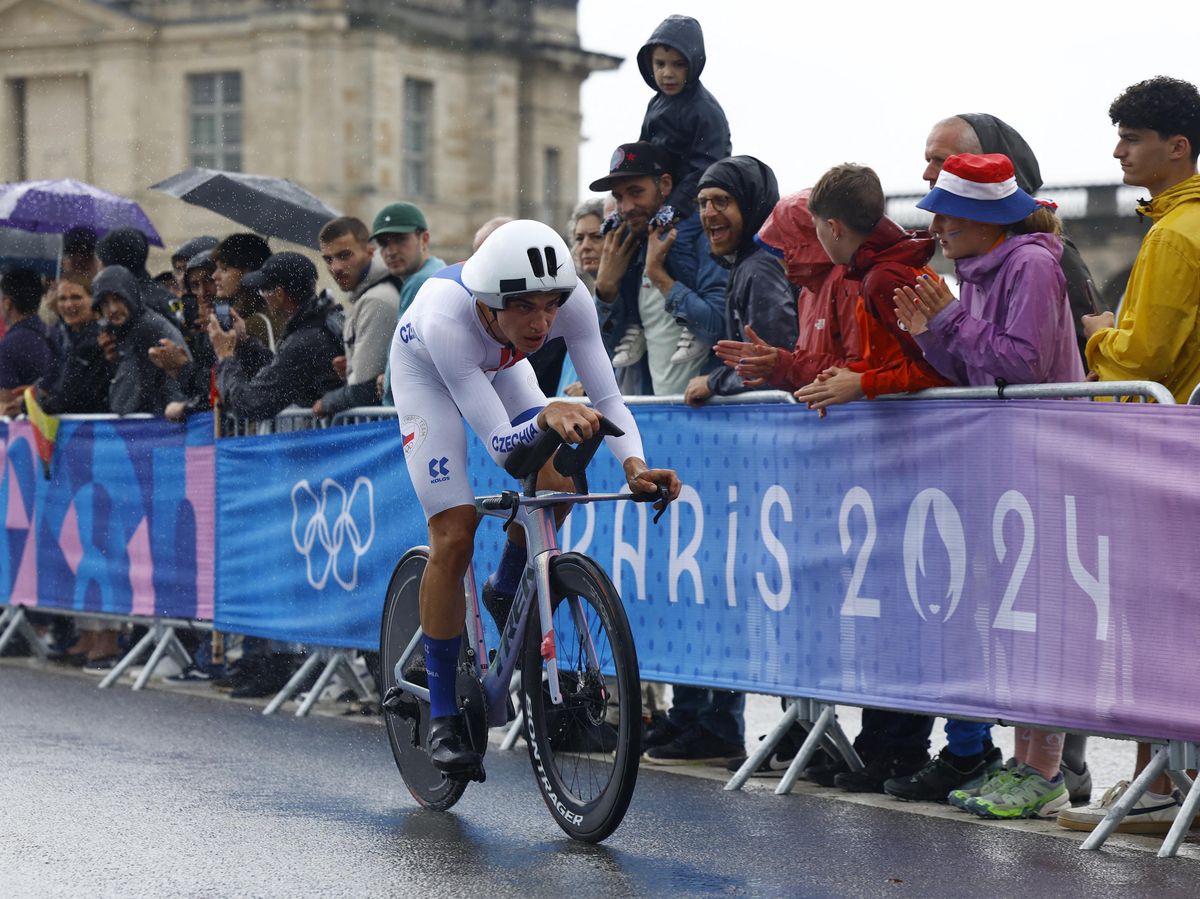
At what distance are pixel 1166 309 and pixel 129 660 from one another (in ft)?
23.4

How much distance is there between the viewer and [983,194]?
24.5ft

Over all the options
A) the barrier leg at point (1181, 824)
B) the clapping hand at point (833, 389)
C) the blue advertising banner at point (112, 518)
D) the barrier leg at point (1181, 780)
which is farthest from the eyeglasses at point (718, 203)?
the blue advertising banner at point (112, 518)

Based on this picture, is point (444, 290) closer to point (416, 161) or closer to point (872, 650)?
point (872, 650)

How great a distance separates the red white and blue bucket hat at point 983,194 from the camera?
7.46 meters

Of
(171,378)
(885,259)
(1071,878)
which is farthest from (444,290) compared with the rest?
(171,378)

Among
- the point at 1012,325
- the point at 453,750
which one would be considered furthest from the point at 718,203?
the point at 453,750

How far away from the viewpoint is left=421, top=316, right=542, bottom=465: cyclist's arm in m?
6.68

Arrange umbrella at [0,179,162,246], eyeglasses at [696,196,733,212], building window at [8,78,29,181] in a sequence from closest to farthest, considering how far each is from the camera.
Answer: eyeglasses at [696,196,733,212], umbrella at [0,179,162,246], building window at [8,78,29,181]

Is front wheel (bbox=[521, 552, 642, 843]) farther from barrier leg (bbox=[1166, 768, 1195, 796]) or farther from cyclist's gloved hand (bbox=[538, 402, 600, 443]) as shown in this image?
barrier leg (bbox=[1166, 768, 1195, 796])

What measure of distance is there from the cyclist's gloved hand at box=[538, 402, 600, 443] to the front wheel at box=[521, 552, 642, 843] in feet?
1.89

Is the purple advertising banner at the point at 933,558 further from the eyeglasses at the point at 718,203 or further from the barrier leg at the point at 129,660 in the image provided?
the barrier leg at the point at 129,660

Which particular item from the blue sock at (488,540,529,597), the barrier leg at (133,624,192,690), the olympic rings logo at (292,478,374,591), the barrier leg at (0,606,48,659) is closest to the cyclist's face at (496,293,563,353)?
the blue sock at (488,540,529,597)

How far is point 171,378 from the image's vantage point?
1263cm

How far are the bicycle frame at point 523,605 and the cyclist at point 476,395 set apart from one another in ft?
0.33
